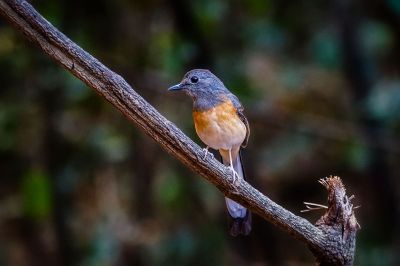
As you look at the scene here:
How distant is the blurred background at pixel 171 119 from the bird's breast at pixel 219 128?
5.56 feet

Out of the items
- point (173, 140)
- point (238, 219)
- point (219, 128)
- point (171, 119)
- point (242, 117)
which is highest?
point (171, 119)

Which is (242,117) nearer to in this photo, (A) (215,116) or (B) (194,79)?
(A) (215,116)

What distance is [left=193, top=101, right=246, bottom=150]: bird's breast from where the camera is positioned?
3830 millimetres

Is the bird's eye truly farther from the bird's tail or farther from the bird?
the bird's tail

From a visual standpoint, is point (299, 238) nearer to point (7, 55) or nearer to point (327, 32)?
point (7, 55)

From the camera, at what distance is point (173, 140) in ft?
9.27

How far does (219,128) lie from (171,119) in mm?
2572

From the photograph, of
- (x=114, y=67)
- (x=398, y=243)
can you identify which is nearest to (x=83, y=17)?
(x=114, y=67)

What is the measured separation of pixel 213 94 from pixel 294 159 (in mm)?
3767

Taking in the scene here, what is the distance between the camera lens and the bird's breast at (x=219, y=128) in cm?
383

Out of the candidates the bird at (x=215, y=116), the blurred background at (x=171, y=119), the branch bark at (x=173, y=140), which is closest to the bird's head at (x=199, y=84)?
the bird at (x=215, y=116)

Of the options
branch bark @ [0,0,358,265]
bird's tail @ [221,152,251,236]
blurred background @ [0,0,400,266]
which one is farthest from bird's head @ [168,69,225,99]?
blurred background @ [0,0,400,266]

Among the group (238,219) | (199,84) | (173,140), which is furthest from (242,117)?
(173,140)

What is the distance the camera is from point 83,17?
5.82 meters
